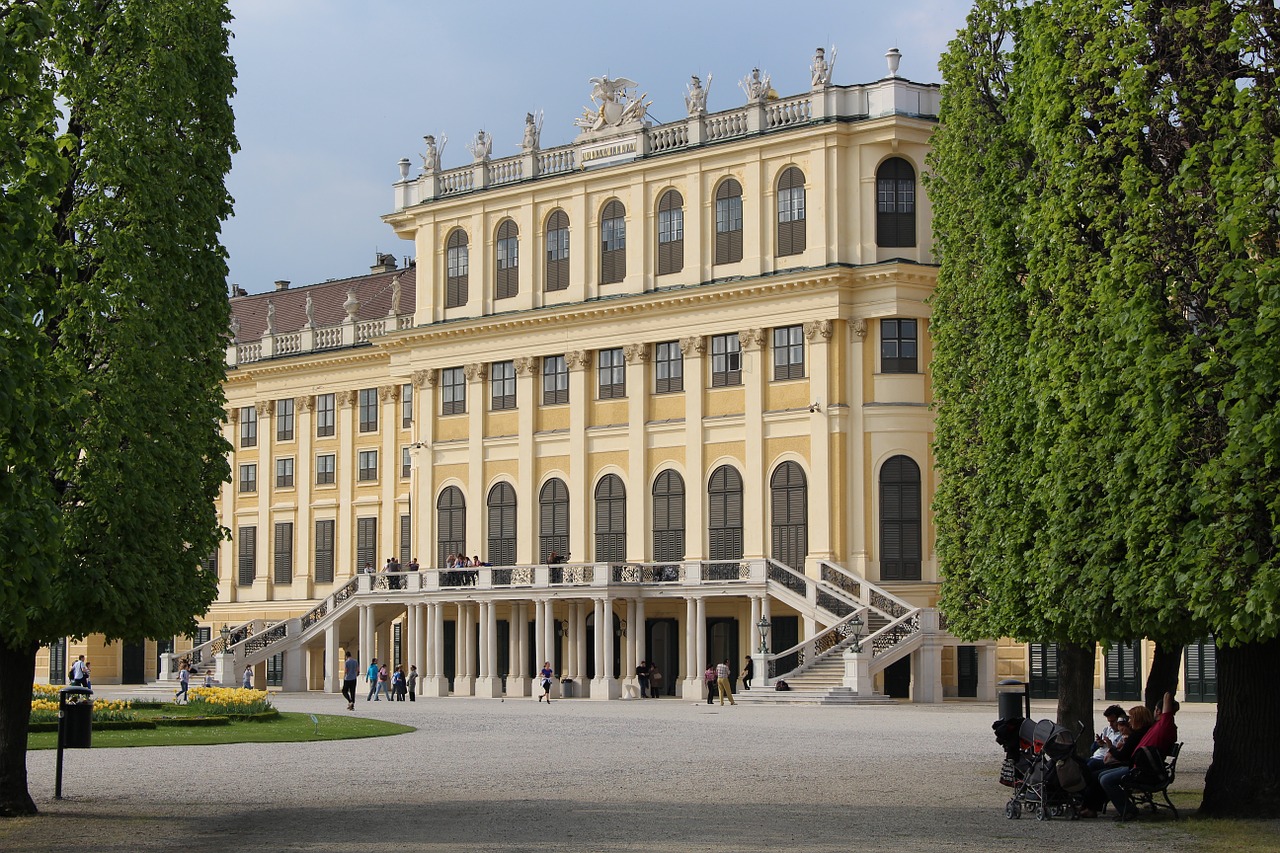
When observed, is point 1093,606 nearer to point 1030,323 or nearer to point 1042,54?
point 1030,323

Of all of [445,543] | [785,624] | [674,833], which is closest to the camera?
[674,833]

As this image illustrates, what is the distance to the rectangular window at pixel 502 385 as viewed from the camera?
65.2 metres

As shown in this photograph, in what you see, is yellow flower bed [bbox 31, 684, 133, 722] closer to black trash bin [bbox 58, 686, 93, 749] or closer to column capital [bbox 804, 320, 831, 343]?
black trash bin [bbox 58, 686, 93, 749]

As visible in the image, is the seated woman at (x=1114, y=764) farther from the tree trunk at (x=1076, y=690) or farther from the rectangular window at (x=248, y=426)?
the rectangular window at (x=248, y=426)

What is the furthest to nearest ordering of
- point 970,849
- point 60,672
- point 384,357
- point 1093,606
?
point 60,672 → point 384,357 → point 1093,606 → point 970,849

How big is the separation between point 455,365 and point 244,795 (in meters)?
44.2

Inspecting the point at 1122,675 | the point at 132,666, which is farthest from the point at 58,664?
the point at 1122,675

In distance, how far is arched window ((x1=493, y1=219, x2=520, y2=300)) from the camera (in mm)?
65312

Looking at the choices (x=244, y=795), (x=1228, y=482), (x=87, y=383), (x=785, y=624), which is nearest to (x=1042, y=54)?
(x=1228, y=482)

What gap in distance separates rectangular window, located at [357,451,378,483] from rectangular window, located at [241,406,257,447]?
642cm

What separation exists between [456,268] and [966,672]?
2378 centimetres

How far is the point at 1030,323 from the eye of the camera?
22.1 metres

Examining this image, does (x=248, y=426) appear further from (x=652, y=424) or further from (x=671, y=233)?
(x=671, y=233)

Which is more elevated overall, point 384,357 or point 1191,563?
point 384,357
